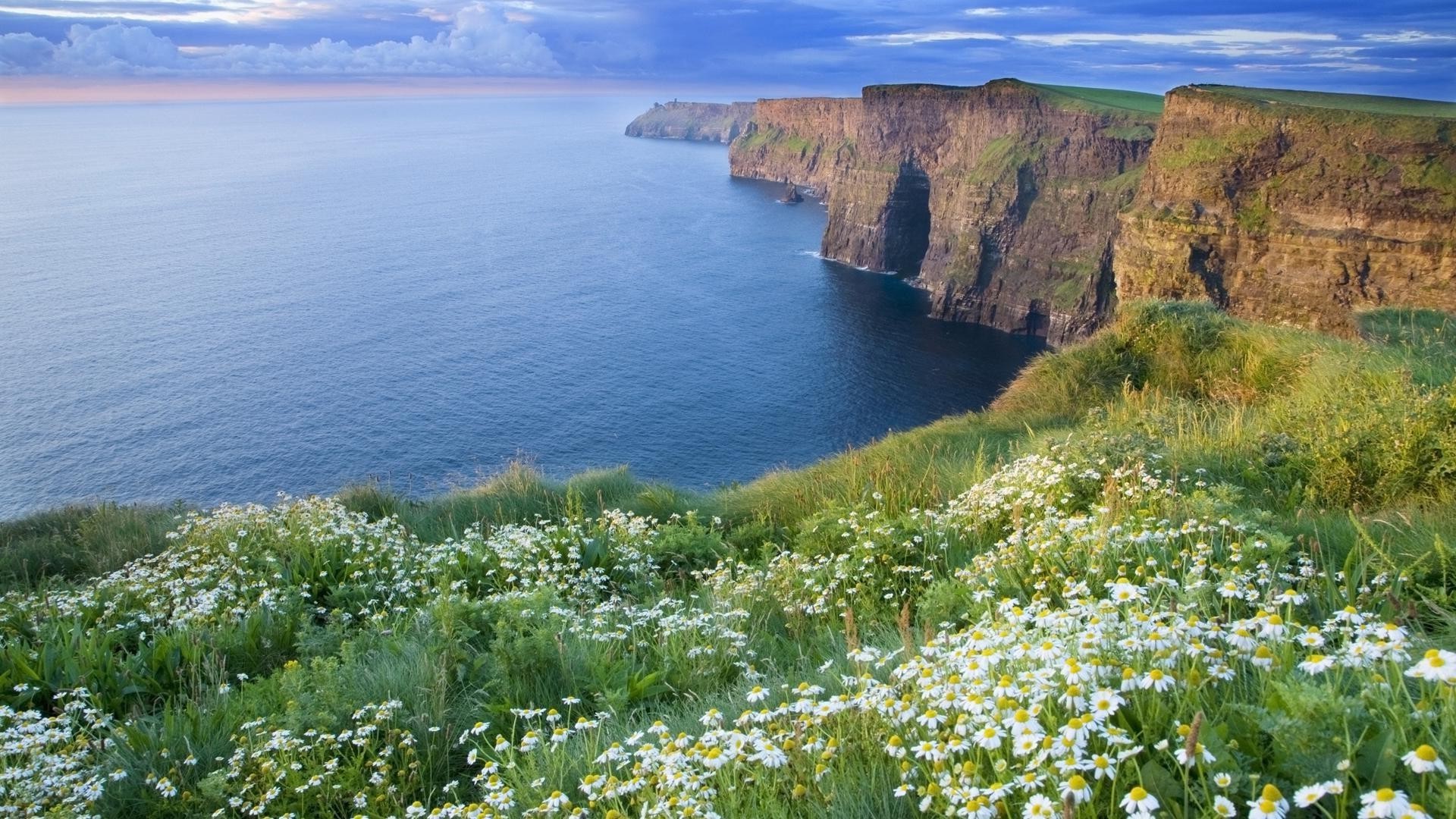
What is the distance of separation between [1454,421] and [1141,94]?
358ft

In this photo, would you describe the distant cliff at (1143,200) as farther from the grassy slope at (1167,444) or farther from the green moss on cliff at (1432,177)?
the grassy slope at (1167,444)

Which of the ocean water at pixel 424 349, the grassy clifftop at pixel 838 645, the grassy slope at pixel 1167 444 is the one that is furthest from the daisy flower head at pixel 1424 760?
the ocean water at pixel 424 349

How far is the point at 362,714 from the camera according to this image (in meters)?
4.88

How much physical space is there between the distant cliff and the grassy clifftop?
13881mm

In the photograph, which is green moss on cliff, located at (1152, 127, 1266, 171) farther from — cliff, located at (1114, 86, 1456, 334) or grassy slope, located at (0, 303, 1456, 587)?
grassy slope, located at (0, 303, 1456, 587)

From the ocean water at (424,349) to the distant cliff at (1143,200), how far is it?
24.5 ft

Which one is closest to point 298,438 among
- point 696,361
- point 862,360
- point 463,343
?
point 463,343

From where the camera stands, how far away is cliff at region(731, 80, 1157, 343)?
80938 mm

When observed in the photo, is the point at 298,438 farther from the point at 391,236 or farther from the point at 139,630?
the point at 391,236

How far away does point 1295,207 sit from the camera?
2030 inches

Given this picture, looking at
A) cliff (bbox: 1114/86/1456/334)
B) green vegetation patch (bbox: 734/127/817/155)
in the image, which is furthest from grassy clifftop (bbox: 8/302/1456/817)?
green vegetation patch (bbox: 734/127/817/155)

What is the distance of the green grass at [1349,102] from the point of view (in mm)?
49625

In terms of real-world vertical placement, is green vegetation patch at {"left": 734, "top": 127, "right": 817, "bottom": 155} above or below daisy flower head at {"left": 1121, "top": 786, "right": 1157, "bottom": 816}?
above

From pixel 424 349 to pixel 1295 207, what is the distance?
Result: 5457 centimetres
